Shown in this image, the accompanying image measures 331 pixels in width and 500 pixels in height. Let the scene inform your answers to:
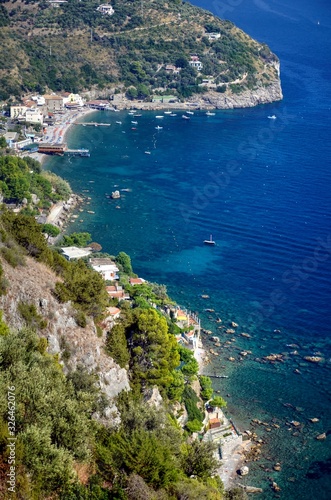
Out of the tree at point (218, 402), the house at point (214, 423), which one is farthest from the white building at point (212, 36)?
the house at point (214, 423)

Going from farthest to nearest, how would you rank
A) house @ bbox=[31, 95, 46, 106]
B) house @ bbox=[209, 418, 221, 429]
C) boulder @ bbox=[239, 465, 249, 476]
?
1. house @ bbox=[31, 95, 46, 106]
2. house @ bbox=[209, 418, 221, 429]
3. boulder @ bbox=[239, 465, 249, 476]

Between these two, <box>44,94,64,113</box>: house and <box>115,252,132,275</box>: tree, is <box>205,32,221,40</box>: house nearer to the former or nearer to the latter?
<box>44,94,64,113</box>: house

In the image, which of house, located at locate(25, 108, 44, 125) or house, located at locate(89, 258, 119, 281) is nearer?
house, located at locate(89, 258, 119, 281)

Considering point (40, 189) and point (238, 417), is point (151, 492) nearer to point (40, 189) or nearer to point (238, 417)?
point (238, 417)

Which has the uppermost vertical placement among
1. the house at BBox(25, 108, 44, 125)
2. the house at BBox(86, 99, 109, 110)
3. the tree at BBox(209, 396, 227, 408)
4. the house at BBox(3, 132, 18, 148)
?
the house at BBox(86, 99, 109, 110)

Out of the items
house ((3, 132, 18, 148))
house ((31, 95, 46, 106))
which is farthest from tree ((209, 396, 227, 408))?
house ((31, 95, 46, 106))

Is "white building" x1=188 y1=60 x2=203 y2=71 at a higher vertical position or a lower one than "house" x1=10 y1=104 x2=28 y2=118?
higher

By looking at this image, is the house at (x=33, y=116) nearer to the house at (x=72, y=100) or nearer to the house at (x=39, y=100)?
the house at (x=39, y=100)

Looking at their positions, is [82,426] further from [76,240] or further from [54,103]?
[54,103]
